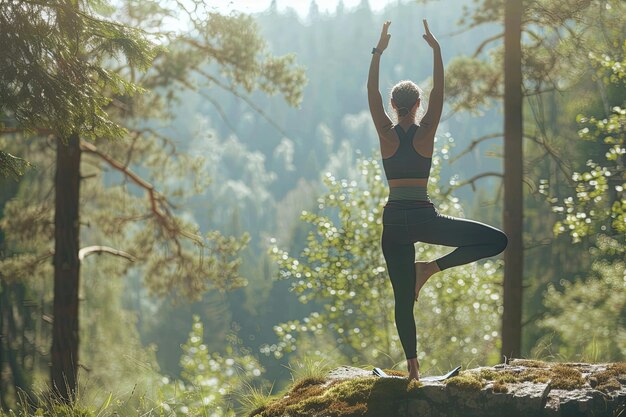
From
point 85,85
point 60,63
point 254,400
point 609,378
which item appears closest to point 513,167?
point 609,378

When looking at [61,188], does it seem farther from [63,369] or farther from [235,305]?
[235,305]

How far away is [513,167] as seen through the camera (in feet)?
31.3

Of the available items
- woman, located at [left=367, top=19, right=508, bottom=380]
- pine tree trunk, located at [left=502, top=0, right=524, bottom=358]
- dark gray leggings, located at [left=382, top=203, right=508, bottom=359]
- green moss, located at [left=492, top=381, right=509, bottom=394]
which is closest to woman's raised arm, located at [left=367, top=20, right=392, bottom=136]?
woman, located at [left=367, top=19, right=508, bottom=380]

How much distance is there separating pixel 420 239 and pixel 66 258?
6.52 metres

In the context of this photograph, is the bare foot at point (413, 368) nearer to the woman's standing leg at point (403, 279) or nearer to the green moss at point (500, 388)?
the woman's standing leg at point (403, 279)

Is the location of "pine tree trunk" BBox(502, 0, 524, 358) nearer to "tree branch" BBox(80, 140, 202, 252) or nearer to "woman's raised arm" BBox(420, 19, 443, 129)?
"woman's raised arm" BBox(420, 19, 443, 129)

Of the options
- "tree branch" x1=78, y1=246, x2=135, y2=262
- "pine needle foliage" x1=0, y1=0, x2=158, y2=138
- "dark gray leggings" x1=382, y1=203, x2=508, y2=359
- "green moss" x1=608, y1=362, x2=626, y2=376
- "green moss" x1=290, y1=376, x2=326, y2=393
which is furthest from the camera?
"tree branch" x1=78, y1=246, x2=135, y2=262

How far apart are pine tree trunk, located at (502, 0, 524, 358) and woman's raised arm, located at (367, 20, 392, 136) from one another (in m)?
4.41

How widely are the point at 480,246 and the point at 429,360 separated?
1646cm

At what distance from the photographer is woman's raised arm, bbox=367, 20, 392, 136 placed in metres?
5.39

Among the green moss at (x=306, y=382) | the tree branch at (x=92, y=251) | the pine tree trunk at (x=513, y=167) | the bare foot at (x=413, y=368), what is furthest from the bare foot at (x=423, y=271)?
the tree branch at (x=92, y=251)

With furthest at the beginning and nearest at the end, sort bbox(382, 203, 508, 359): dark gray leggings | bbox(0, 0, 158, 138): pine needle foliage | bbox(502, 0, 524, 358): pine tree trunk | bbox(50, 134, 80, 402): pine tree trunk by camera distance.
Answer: bbox(50, 134, 80, 402): pine tree trunk
bbox(502, 0, 524, 358): pine tree trunk
bbox(0, 0, 158, 138): pine needle foliage
bbox(382, 203, 508, 359): dark gray leggings

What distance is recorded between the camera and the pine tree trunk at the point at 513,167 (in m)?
9.52

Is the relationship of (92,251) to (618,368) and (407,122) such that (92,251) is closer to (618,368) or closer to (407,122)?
(407,122)
